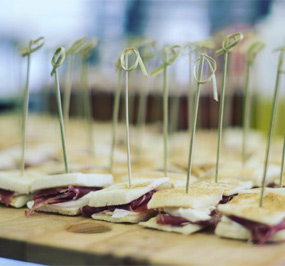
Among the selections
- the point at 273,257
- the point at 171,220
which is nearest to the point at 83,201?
the point at 171,220

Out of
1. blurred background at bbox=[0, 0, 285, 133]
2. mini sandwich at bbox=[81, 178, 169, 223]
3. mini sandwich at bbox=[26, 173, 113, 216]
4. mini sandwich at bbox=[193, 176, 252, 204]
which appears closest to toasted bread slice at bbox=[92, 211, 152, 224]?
mini sandwich at bbox=[81, 178, 169, 223]

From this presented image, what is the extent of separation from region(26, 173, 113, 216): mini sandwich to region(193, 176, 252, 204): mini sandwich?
0.39 metres

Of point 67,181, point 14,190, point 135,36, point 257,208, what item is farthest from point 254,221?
point 135,36

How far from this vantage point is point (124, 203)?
1.64 m

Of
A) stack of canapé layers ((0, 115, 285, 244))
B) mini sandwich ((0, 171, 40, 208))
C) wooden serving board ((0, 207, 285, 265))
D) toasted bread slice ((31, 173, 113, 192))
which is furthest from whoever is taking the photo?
mini sandwich ((0, 171, 40, 208))

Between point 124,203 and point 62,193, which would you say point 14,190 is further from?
point 124,203

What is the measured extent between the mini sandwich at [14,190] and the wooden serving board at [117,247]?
0.74ft

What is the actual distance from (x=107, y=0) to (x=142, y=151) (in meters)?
7.57

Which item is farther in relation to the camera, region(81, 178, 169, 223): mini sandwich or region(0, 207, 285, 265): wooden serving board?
region(81, 178, 169, 223): mini sandwich

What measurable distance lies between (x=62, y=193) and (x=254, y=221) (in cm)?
70

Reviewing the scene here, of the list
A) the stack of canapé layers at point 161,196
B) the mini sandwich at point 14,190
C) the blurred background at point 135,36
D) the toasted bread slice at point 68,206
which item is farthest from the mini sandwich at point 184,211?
the blurred background at point 135,36

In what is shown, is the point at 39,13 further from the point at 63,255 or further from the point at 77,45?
the point at 63,255

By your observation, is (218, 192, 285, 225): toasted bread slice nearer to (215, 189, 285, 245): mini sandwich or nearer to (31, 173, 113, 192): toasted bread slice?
(215, 189, 285, 245): mini sandwich

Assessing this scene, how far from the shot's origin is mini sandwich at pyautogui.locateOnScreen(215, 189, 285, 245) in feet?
4.46
